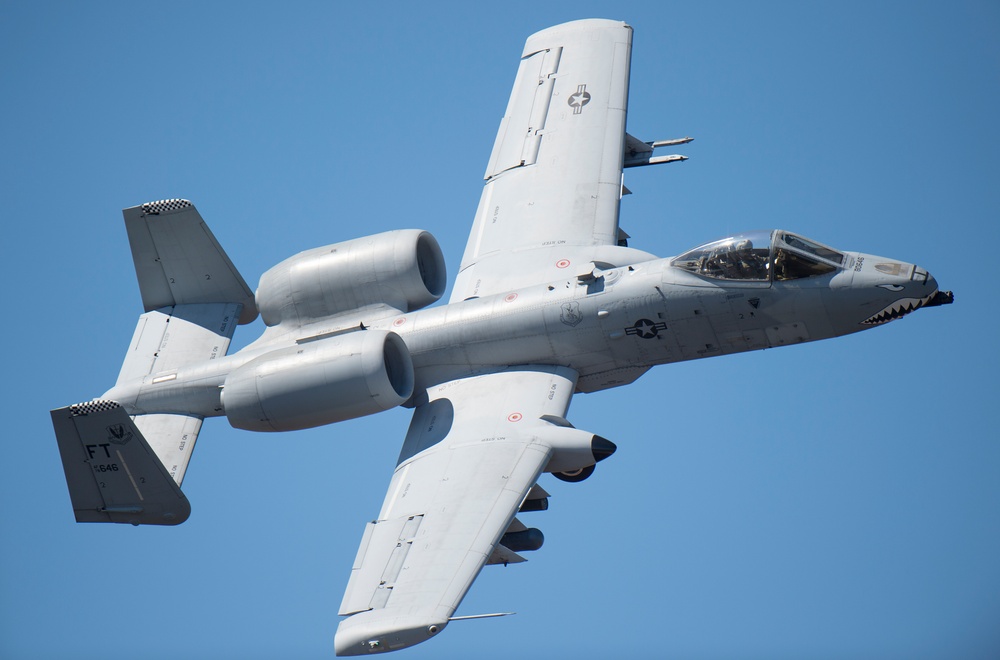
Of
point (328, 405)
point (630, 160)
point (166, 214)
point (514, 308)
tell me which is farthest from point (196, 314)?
point (630, 160)

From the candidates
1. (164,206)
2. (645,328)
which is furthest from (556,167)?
(164,206)

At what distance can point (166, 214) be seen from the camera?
29672 mm

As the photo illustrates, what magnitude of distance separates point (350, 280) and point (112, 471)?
5.81 meters

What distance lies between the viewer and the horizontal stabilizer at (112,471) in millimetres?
25531

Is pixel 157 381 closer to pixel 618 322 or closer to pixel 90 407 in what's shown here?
pixel 90 407

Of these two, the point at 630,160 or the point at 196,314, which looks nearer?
the point at 196,314

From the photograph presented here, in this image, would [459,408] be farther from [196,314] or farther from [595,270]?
[196,314]

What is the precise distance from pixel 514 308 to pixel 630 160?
6.46m

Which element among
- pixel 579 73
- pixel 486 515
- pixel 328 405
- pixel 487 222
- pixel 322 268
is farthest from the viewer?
pixel 579 73

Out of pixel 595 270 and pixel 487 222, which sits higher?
pixel 487 222

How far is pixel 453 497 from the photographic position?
25.0m

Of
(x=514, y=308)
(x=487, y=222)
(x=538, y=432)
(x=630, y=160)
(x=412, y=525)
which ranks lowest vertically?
(x=412, y=525)

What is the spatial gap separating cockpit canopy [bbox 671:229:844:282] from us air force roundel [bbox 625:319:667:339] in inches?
45.2

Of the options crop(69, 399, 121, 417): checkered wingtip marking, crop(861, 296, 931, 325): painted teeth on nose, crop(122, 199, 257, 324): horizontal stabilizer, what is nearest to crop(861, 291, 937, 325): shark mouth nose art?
crop(861, 296, 931, 325): painted teeth on nose
